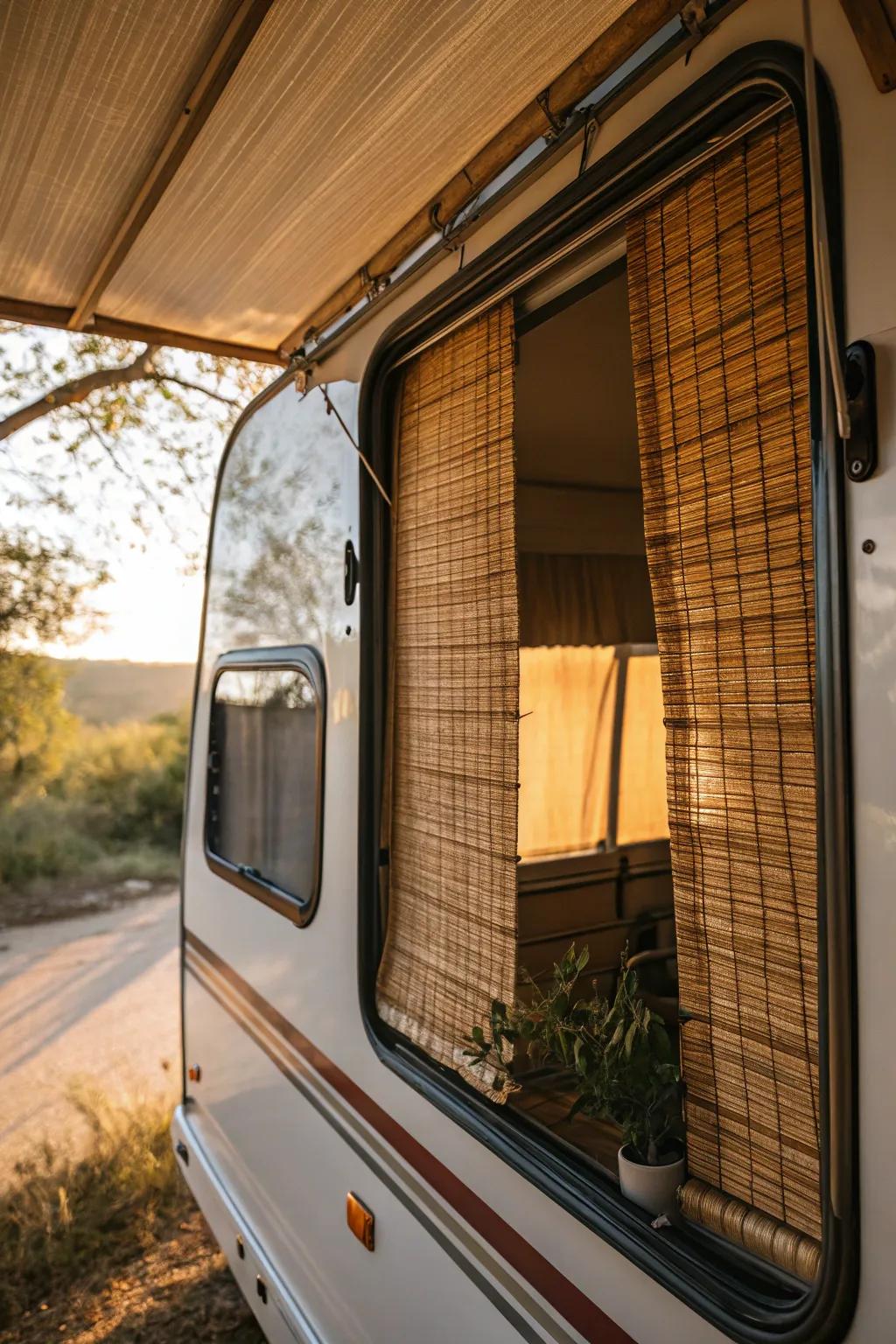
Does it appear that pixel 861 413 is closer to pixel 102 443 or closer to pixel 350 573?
pixel 350 573

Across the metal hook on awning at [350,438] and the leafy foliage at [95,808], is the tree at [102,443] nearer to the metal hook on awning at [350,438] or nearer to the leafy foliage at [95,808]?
the leafy foliage at [95,808]

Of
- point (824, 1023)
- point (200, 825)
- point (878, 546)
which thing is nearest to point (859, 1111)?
point (824, 1023)

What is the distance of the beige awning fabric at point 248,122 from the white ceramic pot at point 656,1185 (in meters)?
1.85

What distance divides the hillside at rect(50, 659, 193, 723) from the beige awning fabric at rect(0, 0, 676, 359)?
59.7 feet

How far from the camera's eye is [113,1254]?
4113mm

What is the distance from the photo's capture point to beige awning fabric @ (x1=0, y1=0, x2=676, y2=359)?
5.73ft

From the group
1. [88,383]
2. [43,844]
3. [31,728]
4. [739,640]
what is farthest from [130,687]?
[739,640]

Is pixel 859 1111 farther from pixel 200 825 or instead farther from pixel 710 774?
pixel 200 825

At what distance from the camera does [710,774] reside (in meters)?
1.50

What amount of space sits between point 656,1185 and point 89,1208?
3.86 metres

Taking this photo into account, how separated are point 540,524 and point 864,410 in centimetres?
282

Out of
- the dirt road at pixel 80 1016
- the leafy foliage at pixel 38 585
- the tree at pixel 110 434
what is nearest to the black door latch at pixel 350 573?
the dirt road at pixel 80 1016

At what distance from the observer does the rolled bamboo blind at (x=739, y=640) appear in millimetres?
1339

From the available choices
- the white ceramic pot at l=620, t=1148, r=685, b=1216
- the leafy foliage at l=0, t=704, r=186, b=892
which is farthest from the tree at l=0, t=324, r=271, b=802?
the white ceramic pot at l=620, t=1148, r=685, b=1216
